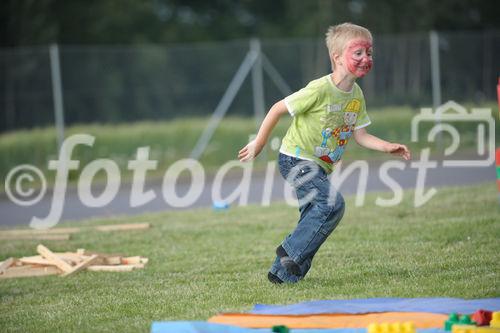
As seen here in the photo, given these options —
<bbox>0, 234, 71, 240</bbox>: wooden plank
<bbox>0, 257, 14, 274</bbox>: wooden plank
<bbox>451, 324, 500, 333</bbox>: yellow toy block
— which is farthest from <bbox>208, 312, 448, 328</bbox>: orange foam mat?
<bbox>0, 234, 71, 240</bbox>: wooden plank

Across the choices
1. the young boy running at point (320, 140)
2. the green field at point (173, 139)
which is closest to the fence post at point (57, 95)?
the green field at point (173, 139)

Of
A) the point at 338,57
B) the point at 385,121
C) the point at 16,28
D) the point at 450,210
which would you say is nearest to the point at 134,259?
the point at 338,57

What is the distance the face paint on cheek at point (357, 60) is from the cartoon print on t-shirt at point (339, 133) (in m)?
0.24

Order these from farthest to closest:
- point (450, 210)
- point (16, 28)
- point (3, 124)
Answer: point (16, 28) → point (3, 124) → point (450, 210)

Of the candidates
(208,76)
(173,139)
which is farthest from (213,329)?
(208,76)

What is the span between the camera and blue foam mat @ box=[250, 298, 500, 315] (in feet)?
17.8

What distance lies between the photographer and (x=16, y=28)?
31828 millimetres

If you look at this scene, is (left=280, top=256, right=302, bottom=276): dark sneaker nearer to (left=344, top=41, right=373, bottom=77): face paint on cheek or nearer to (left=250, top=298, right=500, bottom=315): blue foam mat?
(left=250, top=298, right=500, bottom=315): blue foam mat

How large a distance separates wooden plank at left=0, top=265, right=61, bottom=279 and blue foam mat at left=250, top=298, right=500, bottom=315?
296 cm

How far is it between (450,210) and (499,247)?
265cm

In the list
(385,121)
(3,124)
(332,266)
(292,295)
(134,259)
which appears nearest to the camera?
(292,295)

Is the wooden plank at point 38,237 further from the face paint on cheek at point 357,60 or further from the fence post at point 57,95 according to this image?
the fence post at point 57,95

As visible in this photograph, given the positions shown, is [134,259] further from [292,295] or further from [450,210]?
[450,210]

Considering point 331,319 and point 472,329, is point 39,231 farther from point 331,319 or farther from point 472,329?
point 472,329
